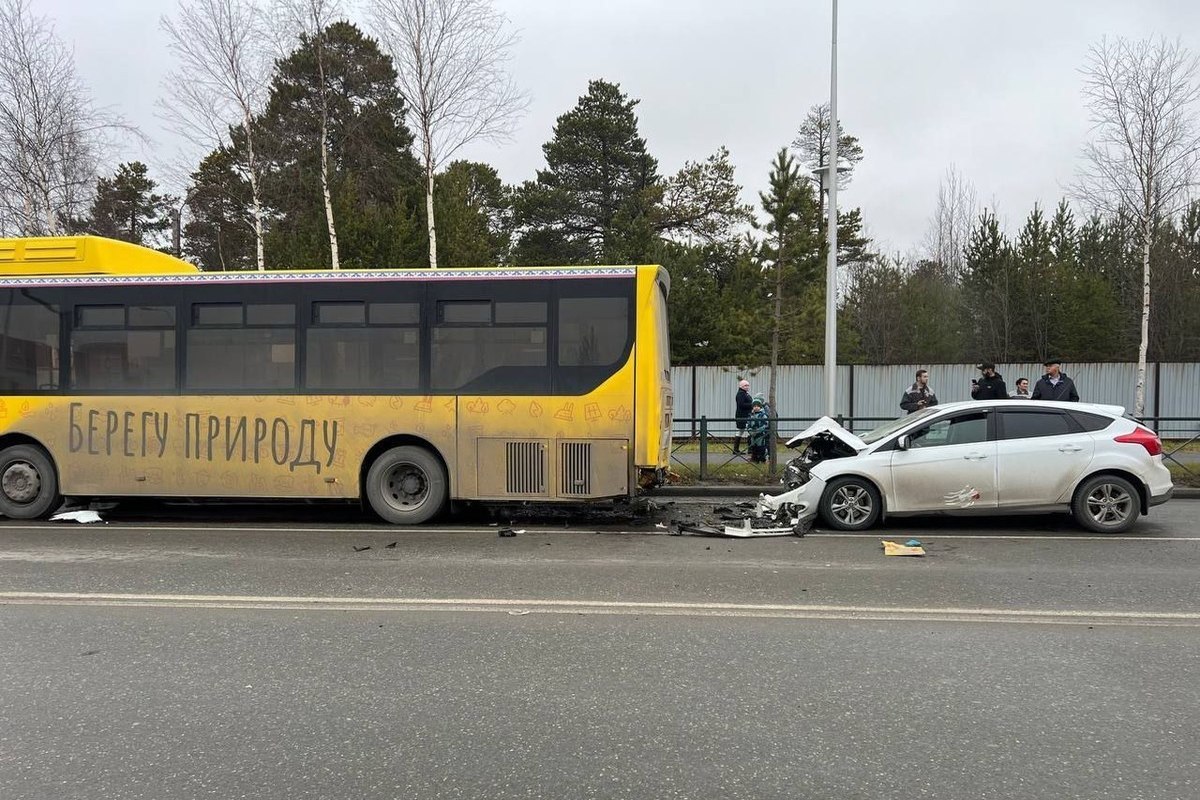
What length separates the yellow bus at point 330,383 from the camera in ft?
28.9

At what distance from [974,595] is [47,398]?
34.6 ft

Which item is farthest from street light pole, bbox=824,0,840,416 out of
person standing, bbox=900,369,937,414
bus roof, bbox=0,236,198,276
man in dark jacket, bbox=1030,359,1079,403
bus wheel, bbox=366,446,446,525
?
bus roof, bbox=0,236,198,276

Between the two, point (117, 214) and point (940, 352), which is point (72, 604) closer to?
point (117, 214)

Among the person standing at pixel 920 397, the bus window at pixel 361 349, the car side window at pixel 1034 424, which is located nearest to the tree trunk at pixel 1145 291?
the person standing at pixel 920 397

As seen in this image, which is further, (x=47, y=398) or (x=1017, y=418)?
(x=47, y=398)

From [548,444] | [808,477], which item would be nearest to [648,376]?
[548,444]

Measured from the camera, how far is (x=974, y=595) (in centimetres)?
583

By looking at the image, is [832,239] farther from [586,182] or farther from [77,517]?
[586,182]

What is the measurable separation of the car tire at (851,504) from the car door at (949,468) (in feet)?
0.72

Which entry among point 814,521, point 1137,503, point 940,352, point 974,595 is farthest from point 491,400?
point 940,352

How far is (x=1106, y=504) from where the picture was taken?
27.4ft

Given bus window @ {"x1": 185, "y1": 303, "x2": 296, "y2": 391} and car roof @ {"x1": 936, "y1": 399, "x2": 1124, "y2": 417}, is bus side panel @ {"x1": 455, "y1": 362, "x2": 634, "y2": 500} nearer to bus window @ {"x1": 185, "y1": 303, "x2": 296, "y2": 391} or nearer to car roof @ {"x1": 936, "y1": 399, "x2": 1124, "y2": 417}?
bus window @ {"x1": 185, "y1": 303, "x2": 296, "y2": 391}

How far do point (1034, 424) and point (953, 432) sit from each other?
89 centimetres

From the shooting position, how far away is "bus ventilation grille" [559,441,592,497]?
8750mm
